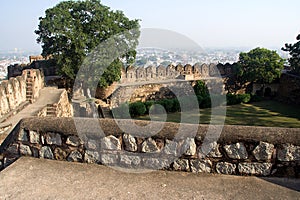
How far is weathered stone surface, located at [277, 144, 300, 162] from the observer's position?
7.36ft

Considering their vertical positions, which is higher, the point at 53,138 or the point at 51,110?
the point at 53,138

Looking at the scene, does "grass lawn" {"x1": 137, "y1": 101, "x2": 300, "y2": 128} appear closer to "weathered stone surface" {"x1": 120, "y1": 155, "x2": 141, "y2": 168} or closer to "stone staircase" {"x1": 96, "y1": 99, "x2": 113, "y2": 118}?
"stone staircase" {"x1": 96, "y1": 99, "x2": 113, "y2": 118}

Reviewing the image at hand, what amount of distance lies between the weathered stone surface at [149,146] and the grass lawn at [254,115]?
10.9 metres

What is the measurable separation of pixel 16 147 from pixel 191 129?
1.81 m

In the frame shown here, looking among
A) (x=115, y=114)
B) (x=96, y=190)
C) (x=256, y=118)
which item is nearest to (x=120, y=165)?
(x=96, y=190)

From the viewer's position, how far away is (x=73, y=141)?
2.69m

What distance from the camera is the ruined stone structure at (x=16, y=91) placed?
7.49 meters

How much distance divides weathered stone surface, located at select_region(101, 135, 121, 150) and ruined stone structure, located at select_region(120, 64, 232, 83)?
15.7 m

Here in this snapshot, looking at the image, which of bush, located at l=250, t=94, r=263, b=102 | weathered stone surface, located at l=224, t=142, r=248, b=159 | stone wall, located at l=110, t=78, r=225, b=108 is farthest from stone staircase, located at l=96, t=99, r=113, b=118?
weathered stone surface, located at l=224, t=142, r=248, b=159

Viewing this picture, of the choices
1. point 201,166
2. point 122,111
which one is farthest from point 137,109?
point 201,166

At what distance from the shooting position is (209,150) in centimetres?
242

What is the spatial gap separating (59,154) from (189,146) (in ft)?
4.25

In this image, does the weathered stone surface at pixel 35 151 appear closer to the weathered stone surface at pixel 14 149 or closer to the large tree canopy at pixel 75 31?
the weathered stone surface at pixel 14 149

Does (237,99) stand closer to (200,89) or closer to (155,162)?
(200,89)
